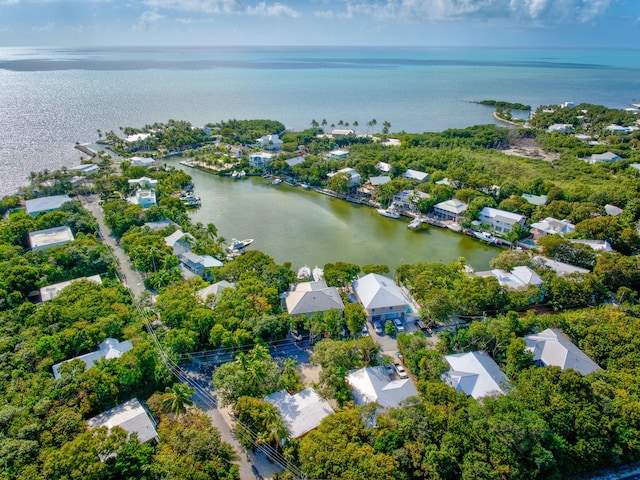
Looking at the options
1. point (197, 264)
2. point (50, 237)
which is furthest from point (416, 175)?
point (50, 237)

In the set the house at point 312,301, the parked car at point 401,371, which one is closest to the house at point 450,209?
the house at point 312,301

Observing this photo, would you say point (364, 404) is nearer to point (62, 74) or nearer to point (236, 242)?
point (236, 242)

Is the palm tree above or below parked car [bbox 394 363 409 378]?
above

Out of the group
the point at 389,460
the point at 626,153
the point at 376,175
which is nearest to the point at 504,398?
the point at 389,460

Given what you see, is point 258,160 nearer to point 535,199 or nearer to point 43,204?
point 43,204

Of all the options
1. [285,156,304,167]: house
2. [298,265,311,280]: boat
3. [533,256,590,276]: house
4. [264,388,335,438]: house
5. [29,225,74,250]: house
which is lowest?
[298,265,311,280]: boat

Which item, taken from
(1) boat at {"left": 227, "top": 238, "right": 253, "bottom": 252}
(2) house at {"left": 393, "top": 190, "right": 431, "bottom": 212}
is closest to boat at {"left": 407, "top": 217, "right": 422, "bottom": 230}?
(2) house at {"left": 393, "top": 190, "right": 431, "bottom": 212}

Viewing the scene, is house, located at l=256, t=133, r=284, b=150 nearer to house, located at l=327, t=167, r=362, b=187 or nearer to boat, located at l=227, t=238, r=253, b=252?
house, located at l=327, t=167, r=362, b=187
